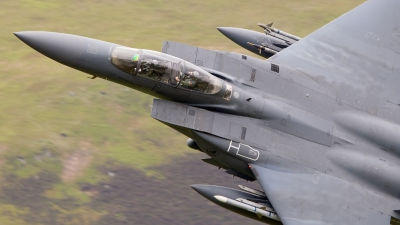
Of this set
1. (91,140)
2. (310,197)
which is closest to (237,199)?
(310,197)

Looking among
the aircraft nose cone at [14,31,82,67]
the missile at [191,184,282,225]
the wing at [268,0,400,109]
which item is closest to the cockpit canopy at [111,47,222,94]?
the aircraft nose cone at [14,31,82,67]

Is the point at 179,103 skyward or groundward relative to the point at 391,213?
skyward

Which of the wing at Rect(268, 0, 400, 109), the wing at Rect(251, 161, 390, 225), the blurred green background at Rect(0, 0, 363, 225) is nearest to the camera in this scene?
the wing at Rect(251, 161, 390, 225)

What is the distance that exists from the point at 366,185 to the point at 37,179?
524 inches

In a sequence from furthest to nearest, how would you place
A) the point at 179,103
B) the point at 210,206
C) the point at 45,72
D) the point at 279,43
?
1. the point at 45,72
2. the point at 210,206
3. the point at 279,43
4. the point at 179,103

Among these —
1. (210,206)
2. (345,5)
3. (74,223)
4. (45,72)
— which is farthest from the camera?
(345,5)

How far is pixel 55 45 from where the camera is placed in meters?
17.2

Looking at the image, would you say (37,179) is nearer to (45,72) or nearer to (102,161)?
(102,161)

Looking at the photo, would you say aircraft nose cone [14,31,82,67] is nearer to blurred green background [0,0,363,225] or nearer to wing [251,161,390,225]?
wing [251,161,390,225]

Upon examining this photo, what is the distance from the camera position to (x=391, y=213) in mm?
19375

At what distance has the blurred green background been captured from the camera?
2508 centimetres

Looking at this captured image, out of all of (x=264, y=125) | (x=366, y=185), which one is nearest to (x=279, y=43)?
(x=264, y=125)

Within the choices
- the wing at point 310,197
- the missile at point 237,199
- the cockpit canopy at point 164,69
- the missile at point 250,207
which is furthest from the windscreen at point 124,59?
the wing at point 310,197

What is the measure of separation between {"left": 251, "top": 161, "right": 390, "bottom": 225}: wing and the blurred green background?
24.1 ft
